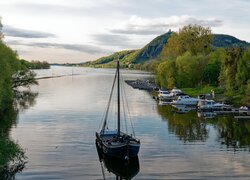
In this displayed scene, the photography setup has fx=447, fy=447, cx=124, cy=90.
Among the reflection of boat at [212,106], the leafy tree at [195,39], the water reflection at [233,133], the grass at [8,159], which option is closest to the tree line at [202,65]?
the leafy tree at [195,39]

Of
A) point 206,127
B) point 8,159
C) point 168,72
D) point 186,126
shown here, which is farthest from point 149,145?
point 168,72

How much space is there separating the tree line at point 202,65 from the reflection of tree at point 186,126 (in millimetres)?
18886

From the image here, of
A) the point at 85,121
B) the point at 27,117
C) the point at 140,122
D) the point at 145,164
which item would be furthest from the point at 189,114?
the point at 145,164

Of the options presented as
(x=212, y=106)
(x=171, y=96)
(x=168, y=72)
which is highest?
(x=168, y=72)

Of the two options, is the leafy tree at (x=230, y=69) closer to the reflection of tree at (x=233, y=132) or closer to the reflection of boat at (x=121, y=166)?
the reflection of tree at (x=233, y=132)

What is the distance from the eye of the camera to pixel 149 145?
61469 millimetres

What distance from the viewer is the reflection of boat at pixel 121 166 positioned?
47.8 metres

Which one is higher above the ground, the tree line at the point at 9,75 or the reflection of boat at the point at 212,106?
the tree line at the point at 9,75

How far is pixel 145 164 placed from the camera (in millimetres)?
50688

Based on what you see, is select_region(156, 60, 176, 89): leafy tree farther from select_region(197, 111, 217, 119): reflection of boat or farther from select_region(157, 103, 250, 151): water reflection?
select_region(197, 111, 217, 119): reflection of boat

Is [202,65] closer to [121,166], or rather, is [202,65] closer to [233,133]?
[233,133]

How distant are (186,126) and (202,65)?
2636 inches

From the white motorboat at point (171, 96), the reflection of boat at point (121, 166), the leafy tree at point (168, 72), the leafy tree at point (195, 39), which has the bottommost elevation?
the reflection of boat at point (121, 166)

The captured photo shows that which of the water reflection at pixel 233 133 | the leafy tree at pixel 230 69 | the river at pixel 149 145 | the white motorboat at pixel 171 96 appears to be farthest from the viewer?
the white motorboat at pixel 171 96
